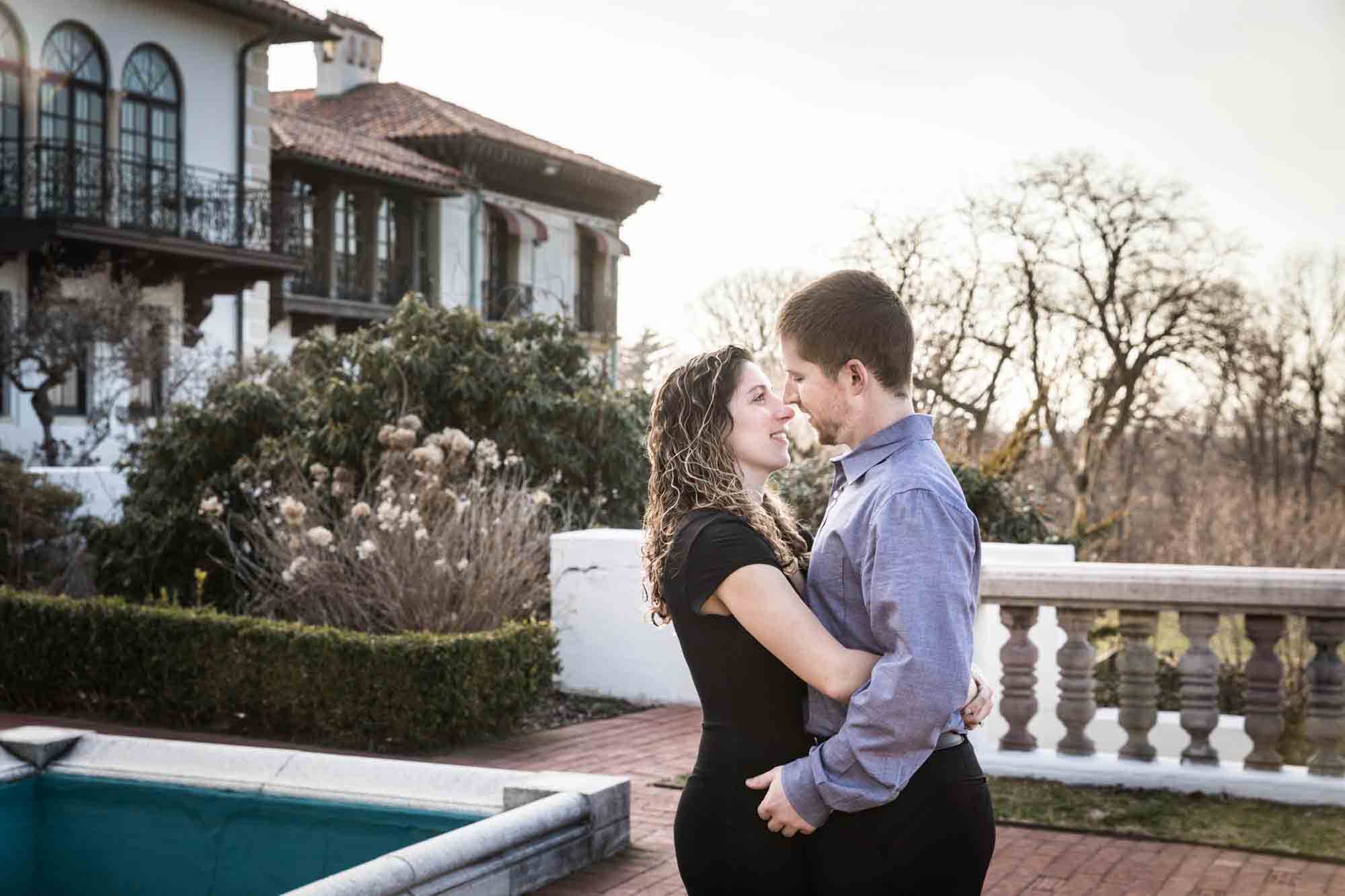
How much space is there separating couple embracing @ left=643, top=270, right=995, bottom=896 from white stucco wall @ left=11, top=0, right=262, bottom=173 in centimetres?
2184

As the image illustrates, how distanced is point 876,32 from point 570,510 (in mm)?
9618

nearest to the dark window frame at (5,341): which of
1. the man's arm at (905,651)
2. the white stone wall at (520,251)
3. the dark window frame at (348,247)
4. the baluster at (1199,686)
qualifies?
the dark window frame at (348,247)

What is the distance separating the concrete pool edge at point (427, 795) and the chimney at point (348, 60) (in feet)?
100

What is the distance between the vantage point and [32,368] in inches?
797

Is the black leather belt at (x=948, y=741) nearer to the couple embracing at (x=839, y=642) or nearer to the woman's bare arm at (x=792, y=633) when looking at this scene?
the couple embracing at (x=839, y=642)

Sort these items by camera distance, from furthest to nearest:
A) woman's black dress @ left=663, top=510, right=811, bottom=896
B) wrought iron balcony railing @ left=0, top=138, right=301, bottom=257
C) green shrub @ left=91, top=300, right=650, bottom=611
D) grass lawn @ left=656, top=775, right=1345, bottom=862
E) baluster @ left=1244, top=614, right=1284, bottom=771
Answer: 1. wrought iron balcony railing @ left=0, top=138, right=301, bottom=257
2. green shrub @ left=91, top=300, right=650, bottom=611
3. baluster @ left=1244, top=614, right=1284, bottom=771
4. grass lawn @ left=656, top=775, right=1345, bottom=862
5. woman's black dress @ left=663, top=510, right=811, bottom=896

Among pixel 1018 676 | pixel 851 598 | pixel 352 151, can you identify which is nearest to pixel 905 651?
pixel 851 598

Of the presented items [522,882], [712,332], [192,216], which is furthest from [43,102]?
[712,332]

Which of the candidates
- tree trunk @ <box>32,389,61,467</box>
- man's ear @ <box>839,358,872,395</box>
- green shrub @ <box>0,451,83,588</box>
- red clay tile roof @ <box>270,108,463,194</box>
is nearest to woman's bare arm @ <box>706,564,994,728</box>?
man's ear @ <box>839,358,872,395</box>

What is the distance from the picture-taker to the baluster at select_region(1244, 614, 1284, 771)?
21.1 feet

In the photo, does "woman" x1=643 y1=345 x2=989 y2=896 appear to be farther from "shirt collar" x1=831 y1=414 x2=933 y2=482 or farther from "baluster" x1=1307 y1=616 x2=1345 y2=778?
"baluster" x1=1307 y1=616 x2=1345 y2=778

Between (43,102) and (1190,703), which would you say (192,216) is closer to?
(43,102)

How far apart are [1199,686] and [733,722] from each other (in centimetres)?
472

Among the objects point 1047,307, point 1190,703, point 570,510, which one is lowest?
point 1190,703
